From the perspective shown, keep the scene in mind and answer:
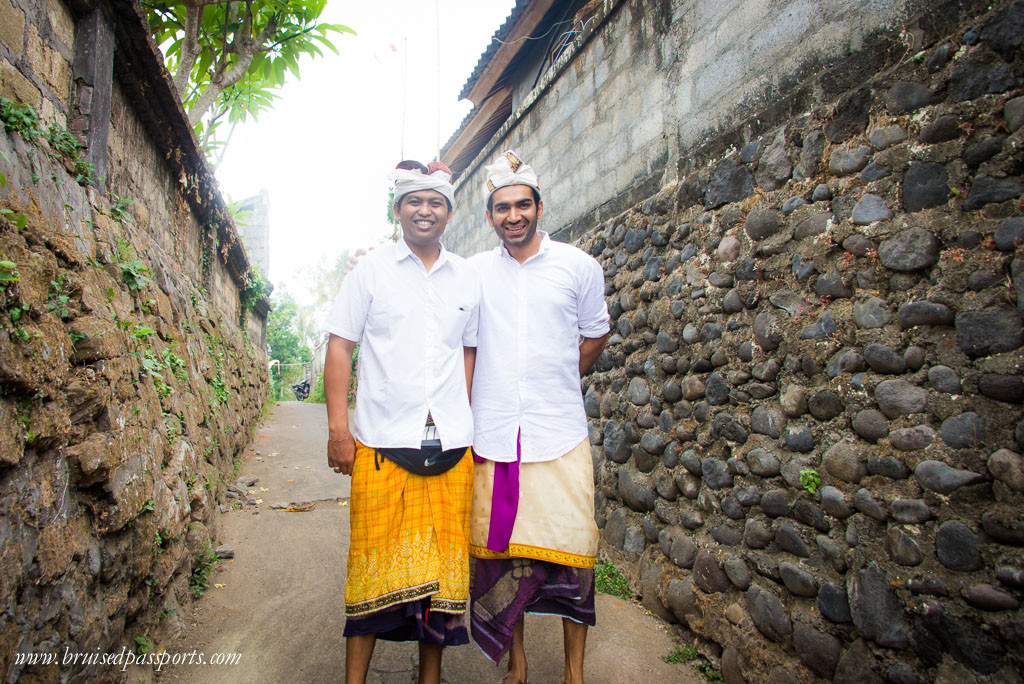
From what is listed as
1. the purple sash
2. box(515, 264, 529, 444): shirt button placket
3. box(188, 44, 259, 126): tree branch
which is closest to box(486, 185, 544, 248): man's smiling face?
box(515, 264, 529, 444): shirt button placket

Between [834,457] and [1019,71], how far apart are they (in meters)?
1.25

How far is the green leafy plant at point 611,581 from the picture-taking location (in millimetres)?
3119

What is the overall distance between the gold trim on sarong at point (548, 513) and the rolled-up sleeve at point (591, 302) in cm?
55

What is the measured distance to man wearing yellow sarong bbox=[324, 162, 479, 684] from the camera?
1974 mm

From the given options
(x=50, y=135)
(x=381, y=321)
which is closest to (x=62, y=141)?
(x=50, y=135)

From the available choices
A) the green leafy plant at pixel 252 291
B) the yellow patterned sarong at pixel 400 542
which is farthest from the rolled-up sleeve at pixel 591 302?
the green leafy plant at pixel 252 291

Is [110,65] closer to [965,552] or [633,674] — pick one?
[633,674]

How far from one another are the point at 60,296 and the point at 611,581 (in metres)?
2.79

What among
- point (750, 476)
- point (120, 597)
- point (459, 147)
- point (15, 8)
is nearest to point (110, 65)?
point (15, 8)

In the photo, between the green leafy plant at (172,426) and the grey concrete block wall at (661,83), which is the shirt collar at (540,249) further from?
the green leafy plant at (172,426)

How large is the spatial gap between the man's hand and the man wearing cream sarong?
47cm

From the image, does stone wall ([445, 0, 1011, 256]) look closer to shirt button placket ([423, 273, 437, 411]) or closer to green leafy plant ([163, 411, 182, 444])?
shirt button placket ([423, 273, 437, 411])

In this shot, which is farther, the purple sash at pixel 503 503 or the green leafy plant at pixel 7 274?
the purple sash at pixel 503 503

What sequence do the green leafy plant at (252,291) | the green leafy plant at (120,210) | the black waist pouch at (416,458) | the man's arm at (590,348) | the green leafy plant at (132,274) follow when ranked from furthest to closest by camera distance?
the green leafy plant at (252,291)
the green leafy plant at (120,210)
the green leafy plant at (132,274)
the man's arm at (590,348)
the black waist pouch at (416,458)
